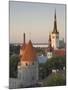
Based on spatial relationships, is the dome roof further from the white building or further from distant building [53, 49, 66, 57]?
distant building [53, 49, 66, 57]

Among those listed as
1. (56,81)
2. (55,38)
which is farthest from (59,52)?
(56,81)

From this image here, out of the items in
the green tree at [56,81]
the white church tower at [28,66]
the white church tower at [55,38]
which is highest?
the white church tower at [55,38]

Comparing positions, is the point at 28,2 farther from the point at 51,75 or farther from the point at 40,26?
the point at 51,75

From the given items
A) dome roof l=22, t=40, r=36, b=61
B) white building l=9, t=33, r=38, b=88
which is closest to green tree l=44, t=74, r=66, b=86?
white building l=9, t=33, r=38, b=88

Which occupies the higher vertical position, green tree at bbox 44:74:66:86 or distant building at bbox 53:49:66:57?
distant building at bbox 53:49:66:57

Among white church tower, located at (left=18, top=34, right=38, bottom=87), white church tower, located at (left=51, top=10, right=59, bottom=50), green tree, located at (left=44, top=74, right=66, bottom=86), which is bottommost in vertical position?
green tree, located at (left=44, top=74, right=66, bottom=86)

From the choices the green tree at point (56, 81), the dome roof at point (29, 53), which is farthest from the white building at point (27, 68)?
the green tree at point (56, 81)

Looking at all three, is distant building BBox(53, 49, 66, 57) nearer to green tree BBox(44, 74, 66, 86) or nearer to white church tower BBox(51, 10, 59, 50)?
white church tower BBox(51, 10, 59, 50)

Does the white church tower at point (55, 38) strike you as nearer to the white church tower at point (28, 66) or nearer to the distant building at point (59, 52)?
the distant building at point (59, 52)

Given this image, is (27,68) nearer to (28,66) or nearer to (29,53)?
(28,66)
